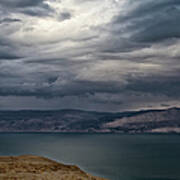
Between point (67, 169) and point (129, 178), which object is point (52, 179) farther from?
point (129, 178)

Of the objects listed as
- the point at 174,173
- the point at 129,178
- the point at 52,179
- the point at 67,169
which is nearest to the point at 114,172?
the point at 129,178

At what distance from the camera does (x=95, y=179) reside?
4397 centimetres

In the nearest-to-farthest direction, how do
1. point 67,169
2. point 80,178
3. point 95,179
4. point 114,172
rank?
point 80,178 → point 95,179 → point 67,169 → point 114,172

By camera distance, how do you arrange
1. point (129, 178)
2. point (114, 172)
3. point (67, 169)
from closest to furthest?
point (67, 169)
point (129, 178)
point (114, 172)

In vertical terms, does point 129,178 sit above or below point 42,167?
below

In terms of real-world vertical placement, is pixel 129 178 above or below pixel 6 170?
below

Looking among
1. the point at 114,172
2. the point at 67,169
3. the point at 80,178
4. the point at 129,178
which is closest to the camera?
the point at 80,178

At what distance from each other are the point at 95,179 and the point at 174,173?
117m

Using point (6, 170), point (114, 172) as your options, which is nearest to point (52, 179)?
point (6, 170)

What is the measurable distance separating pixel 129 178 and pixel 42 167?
306 ft

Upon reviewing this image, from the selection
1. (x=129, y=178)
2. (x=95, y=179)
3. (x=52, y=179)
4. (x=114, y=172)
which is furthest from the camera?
(x=114, y=172)

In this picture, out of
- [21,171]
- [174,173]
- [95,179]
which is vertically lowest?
[174,173]

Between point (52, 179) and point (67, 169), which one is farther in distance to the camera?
point (67, 169)

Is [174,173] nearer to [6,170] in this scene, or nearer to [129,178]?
[129,178]
